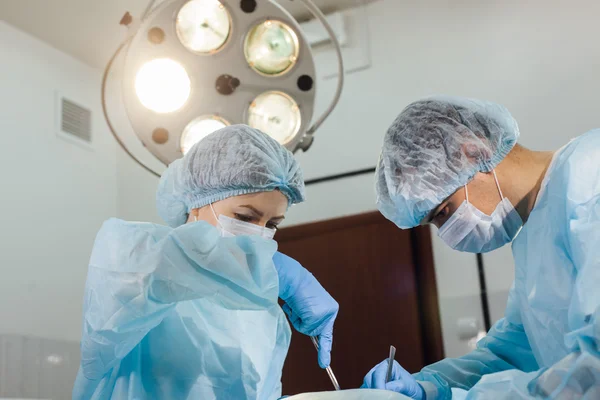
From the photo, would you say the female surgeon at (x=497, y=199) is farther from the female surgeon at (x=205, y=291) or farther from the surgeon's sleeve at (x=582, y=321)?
the female surgeon at (x=205, y=291)

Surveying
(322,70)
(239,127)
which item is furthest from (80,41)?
(239,127)

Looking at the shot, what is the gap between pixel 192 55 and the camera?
1.87 metres

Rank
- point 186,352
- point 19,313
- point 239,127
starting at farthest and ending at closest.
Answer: point 19,313
point 239,127
point 186,352

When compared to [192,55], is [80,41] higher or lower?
higher

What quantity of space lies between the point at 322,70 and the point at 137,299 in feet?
7.20

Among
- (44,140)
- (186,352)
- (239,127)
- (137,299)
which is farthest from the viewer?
(44,140)

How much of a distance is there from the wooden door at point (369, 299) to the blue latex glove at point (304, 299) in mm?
1108

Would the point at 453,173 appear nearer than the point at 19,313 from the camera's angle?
Yes

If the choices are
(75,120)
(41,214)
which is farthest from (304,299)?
(75,120)

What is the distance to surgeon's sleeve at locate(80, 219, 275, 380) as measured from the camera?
3.53 feet

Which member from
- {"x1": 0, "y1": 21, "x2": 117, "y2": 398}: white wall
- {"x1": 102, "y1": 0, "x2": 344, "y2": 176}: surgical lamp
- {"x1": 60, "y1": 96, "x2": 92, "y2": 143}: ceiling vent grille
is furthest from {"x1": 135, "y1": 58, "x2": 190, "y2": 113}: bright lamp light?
{"x1": 60, "y1": 96, "x2": 92, "y2": 143}: ceiling vent grille

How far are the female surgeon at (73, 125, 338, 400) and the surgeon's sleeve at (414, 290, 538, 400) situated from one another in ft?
1.05

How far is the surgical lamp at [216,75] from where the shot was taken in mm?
1851

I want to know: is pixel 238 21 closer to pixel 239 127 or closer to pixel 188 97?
pixel 188 97
